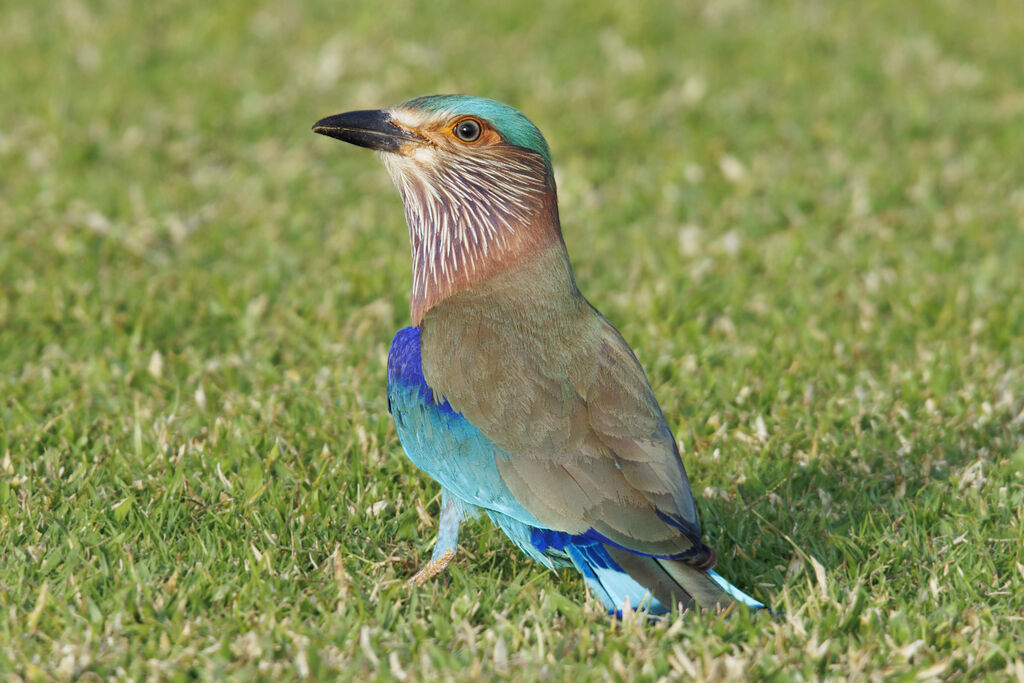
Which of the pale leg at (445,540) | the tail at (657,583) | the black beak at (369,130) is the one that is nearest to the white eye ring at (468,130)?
the black beak at (369,130)

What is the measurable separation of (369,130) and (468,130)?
34cm

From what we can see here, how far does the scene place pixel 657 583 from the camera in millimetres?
3684

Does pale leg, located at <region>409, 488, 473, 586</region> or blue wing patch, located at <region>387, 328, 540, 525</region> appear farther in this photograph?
pale leg, located at <region>409, 488, 473, 586</region>

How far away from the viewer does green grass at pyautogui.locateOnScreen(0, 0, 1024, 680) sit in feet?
12.5

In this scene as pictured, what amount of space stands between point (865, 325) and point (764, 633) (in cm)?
291

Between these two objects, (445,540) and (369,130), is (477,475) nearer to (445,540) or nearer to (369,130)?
(445,540)

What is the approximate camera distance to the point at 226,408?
209 inches

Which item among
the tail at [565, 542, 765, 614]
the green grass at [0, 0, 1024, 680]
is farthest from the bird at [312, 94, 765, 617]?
the green grass at [0, 0, 1024, 680]

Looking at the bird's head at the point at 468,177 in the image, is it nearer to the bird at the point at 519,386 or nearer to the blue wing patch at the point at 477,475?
the bird at the point at 519,386

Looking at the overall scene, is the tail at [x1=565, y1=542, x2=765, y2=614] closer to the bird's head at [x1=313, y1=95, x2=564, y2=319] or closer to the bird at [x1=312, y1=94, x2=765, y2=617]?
the bird at [x1=312, y1=94, x2=765, y2=617]

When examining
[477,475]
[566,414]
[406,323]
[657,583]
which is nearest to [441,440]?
[477,475]

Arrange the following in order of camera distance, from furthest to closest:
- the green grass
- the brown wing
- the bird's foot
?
1. the bird's foot
2. the green grass
3. the brown wing

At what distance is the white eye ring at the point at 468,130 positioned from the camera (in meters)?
4.32

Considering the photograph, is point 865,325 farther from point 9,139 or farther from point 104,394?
point 9,139
